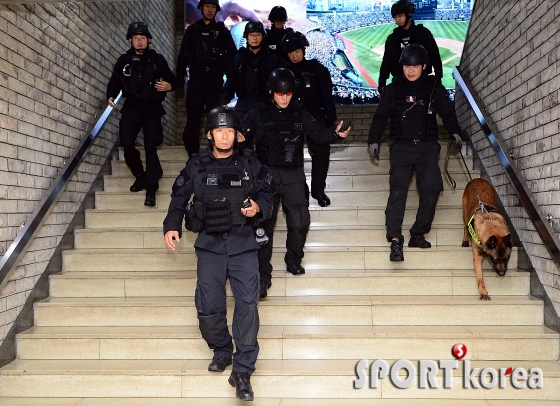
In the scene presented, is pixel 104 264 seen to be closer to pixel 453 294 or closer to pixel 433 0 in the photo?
pixel 453 294

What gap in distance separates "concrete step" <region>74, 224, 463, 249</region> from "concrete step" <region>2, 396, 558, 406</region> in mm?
1746

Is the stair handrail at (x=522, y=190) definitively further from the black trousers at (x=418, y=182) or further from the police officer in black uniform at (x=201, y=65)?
the police officer in black uniform at (x=201, y=65)

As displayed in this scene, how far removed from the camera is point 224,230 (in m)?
3.84

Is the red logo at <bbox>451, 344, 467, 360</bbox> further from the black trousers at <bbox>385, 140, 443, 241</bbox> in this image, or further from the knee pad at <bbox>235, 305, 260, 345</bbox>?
the knee pad at <bbox>235, 305, 260, 345</bbox>

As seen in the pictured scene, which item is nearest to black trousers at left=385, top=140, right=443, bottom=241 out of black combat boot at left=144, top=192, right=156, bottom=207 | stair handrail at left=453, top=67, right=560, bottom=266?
stair handrail at left=453, top=67, right=560, bottom=266

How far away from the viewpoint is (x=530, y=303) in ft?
14.7

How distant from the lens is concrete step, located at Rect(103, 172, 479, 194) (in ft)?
20.4

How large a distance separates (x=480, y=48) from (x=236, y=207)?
389cm

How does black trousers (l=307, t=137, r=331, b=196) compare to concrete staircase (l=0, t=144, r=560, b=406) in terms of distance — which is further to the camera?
black trousers (l=307, t=137, r=331, b=196)

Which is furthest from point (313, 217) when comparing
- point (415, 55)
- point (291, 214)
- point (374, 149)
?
point (415, 55)

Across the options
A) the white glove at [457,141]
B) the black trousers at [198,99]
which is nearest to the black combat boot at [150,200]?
the black trousers at [198,99]

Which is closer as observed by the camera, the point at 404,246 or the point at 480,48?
the point at 404,246

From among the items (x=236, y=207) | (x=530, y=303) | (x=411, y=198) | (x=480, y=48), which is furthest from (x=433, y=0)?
(x=236, y=207)

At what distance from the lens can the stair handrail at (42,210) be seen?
14.0 feet
